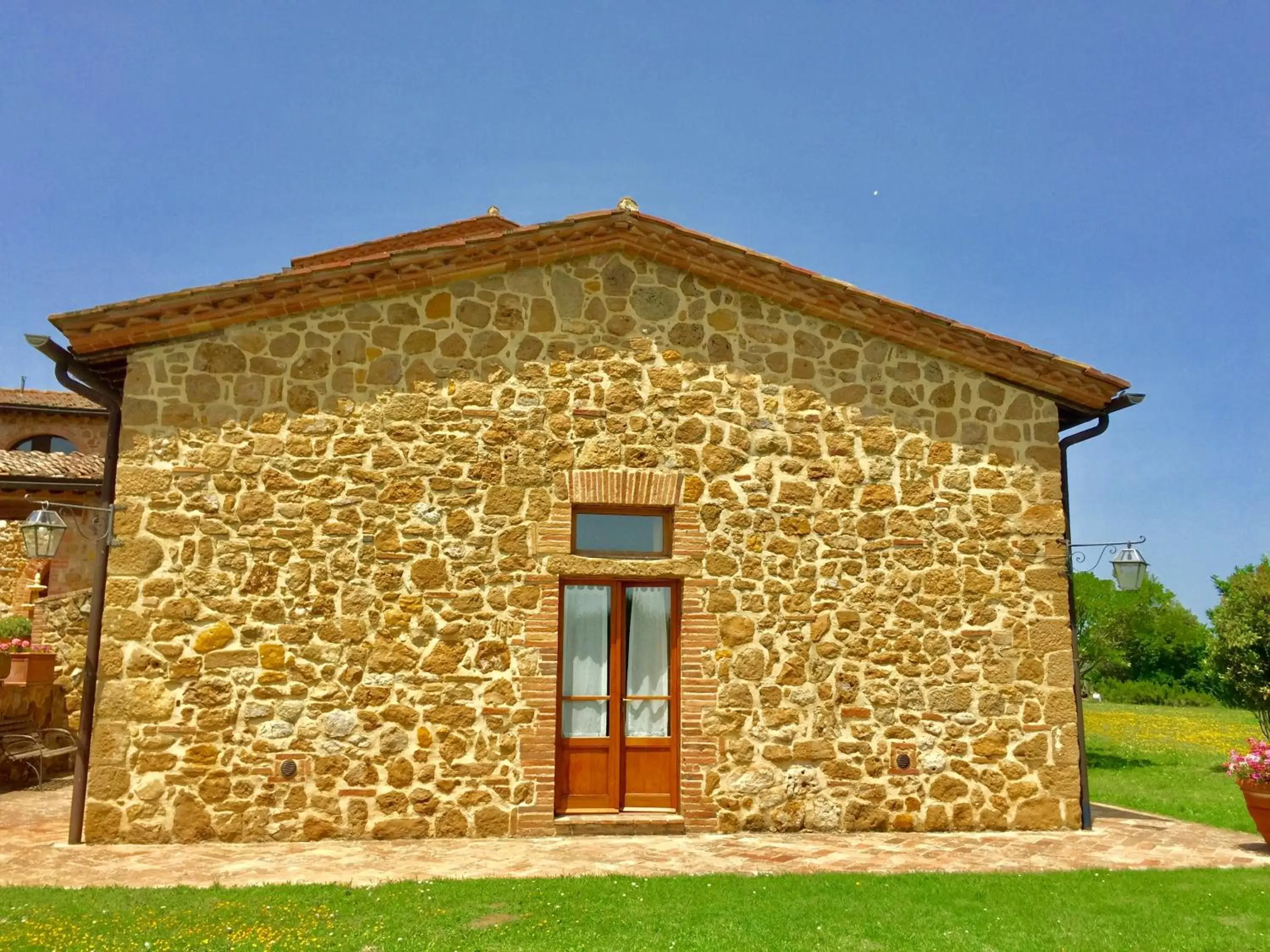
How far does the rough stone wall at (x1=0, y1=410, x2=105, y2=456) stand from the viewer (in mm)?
23812

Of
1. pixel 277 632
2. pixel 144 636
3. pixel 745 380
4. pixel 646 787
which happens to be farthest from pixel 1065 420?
pixel 144 636

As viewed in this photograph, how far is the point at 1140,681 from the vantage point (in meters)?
42.8

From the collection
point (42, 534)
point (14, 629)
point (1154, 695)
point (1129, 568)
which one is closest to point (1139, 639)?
point (1154, 695)

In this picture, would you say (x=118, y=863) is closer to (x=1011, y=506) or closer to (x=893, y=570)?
(x=893, y=570)

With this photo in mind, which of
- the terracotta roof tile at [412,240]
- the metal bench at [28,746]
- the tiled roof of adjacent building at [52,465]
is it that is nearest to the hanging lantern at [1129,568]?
the terracotta roof tile at [412,240]

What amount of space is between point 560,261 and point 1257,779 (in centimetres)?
771

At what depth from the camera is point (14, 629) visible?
13.4m

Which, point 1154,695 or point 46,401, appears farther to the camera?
point 1154,695

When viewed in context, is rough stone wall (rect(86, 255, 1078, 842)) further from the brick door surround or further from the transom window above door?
the transom window above door

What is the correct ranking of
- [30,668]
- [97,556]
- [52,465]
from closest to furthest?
[97,556], [30,668], [52,465]

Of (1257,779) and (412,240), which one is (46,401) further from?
(1257,779)

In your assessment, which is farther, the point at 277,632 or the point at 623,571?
the point at 623,571

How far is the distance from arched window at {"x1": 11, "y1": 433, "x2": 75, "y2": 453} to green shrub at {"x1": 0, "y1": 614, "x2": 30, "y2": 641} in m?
11.6

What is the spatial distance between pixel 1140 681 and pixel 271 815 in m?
43.3
